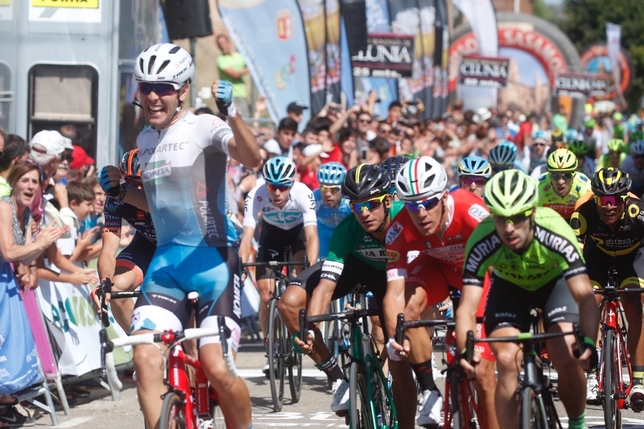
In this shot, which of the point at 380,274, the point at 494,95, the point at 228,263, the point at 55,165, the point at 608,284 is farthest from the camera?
the point at 494,95

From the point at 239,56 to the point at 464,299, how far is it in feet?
40.7

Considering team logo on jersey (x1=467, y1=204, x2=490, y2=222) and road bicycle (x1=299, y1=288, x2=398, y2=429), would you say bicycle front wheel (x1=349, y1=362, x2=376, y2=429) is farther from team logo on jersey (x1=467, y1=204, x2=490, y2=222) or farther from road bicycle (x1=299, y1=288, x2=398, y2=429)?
team logo on jersey (x1=467, y1=204, x2=490, y2=222)

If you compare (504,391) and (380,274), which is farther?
(380,274)

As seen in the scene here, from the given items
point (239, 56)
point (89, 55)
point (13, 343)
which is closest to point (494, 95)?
point (239, 56)

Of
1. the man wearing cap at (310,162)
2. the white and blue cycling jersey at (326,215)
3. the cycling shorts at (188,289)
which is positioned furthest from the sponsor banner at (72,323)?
the man wearing cap at (310,162)

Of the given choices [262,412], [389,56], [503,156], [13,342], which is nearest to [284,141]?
[503,156]

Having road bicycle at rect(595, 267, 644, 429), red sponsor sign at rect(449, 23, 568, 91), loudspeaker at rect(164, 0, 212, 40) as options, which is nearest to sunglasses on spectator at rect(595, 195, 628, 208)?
road bicycle at rect(595, 267, 644, 429)

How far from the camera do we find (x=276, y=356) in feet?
33.3

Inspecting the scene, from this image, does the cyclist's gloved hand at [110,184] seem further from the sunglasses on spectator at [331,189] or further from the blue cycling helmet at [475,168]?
the blue cycling helmet at [475,168]

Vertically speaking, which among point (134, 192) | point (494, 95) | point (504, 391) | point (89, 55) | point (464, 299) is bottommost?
point (504, 391)

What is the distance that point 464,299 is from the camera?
6137 millimetres

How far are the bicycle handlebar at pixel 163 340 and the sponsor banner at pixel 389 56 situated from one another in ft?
59.7

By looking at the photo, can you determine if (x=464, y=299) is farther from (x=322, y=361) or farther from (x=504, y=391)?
(x=322, y=361)

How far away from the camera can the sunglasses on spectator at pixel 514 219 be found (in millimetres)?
5910
